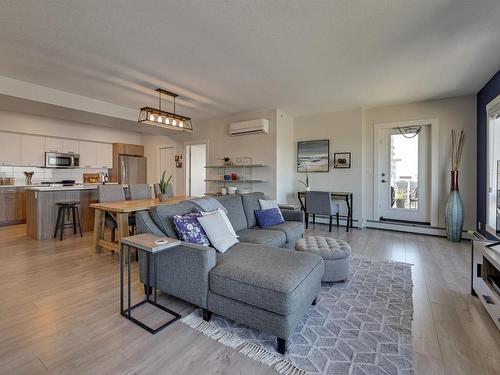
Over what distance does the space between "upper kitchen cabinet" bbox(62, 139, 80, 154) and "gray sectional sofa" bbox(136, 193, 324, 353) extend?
5.65m

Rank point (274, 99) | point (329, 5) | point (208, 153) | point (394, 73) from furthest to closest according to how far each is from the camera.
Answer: point (208, 153)
point (274, 99)
point (394, 73)
point (329, 5)

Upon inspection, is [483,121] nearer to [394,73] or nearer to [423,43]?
[394,73]

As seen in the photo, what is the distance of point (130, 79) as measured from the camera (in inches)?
143

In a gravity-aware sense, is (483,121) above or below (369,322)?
above

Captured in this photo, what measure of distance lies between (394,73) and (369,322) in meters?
3.25

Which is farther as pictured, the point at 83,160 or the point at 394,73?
the point at 83,160

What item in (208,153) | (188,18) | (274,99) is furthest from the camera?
(208,153)

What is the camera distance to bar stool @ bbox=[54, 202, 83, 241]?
426 centimetres

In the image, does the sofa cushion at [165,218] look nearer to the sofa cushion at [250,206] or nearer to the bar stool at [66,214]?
the sofa cushion at [250,206]

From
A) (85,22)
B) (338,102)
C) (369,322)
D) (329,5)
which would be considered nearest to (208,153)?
(338,102)

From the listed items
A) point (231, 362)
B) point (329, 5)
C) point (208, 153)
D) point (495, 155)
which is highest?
point (329, 5)

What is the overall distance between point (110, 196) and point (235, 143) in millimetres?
2950

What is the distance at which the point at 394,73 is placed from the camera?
3439mm

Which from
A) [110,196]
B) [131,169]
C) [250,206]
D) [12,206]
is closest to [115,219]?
[110,196]
